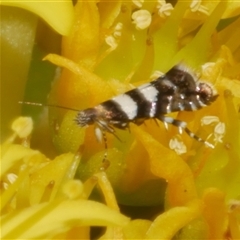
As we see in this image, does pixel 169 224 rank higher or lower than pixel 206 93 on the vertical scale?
lower

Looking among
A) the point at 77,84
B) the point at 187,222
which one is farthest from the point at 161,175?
the point at 77,84

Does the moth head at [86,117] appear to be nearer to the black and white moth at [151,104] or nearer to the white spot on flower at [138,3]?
the black and white moth at [151,104]

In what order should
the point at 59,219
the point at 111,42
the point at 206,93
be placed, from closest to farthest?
the point at 59,219 < the point at 206,93 < the point at 111,42

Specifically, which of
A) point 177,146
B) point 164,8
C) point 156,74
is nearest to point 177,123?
point 177,146

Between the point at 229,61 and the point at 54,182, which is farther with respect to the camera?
the point at 229,61

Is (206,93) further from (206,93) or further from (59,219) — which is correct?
(59,219)

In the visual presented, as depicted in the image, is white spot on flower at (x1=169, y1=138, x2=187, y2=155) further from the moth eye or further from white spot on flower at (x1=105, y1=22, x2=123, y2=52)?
white spot on flower at (x1=105, y1=22, x2=123, y2=52)

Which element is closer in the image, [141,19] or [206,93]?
[206,93]

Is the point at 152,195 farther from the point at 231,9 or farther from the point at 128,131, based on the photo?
the point at 231,9
